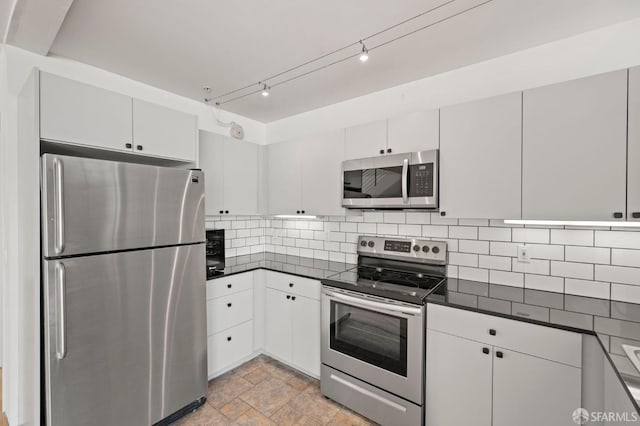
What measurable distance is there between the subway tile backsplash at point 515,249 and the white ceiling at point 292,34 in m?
1.26

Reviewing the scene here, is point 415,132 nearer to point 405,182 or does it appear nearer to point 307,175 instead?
point 405,182

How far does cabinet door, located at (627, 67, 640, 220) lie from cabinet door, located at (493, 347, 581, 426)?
35.4 inches

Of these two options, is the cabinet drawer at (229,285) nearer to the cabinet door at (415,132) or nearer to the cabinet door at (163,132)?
the cabinet door at (163,132)

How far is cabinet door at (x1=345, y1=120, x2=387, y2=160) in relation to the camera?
2377mm

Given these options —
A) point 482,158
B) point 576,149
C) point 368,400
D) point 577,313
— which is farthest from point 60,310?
point 576,149

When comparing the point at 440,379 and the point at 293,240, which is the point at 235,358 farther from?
the point at 440,379

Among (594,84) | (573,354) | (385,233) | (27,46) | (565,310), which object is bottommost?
(573,354)

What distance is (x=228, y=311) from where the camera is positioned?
2.66 metres

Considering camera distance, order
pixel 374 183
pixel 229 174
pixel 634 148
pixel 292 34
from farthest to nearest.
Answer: pixel 229 174
pixel 374 183
pixel 292 34
pixel 634 148

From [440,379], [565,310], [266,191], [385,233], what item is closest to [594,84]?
[565,310]

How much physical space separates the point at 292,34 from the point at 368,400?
2608 millimetres

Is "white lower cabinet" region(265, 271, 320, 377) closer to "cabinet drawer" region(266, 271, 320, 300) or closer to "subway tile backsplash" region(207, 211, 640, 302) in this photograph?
"cabinet drawer" region(266, 271, 320, 300)

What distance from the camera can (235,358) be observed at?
8.98 feet

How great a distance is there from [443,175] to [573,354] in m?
1.24
